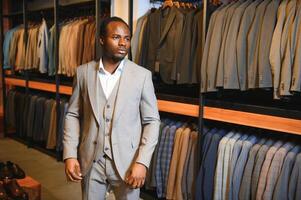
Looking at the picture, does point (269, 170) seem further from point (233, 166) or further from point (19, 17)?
point (19, 17)

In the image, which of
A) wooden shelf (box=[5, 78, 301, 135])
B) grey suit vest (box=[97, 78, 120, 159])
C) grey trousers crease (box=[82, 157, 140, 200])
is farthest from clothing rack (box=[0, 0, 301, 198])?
grey suit vest (box=[97, 78, 120, 159])

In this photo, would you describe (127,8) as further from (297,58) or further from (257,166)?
(257,166)

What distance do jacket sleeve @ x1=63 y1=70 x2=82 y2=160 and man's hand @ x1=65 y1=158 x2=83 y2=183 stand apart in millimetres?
29

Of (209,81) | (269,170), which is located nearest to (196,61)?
(209,81)

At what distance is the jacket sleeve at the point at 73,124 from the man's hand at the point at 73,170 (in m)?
0.03

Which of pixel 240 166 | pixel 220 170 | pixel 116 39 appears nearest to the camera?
pixel 116 39

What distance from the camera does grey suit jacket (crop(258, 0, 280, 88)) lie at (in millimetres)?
2221

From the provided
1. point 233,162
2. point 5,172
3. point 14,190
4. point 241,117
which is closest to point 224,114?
point 241,117

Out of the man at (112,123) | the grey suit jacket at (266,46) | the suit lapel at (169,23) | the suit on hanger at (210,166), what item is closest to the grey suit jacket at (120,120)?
the man at (112,123)

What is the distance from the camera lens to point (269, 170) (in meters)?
2.19

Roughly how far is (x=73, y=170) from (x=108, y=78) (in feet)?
1.40

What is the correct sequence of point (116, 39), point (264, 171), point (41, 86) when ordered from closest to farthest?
point (116, 39) < point (264, 171) < point (41, 86)

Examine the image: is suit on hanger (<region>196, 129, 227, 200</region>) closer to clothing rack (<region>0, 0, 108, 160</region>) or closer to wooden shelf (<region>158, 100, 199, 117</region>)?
wooden shelf (<region>158, 100, 199, 117</region>)

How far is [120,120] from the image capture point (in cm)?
146
